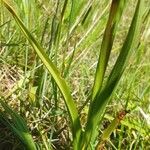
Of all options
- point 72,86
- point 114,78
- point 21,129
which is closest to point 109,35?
point 114,78

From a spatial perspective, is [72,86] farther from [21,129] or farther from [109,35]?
[109,35]

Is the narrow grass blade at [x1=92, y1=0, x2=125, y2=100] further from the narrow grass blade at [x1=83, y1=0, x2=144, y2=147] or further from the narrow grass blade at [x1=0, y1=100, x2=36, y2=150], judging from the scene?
the narrow grass blade at [x1=0, y1=100, x2=36, y2=150]

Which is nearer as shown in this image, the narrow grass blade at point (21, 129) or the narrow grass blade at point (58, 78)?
the narrow grass blade at point (58, 78)

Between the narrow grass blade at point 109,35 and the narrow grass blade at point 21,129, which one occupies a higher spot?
the narrow grass blade at point 109,35

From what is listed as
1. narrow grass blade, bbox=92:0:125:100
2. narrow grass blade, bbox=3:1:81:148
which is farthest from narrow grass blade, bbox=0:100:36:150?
narrow grass blade, bbox=92:0:125:100

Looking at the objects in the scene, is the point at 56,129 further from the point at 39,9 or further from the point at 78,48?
the point at 39,9

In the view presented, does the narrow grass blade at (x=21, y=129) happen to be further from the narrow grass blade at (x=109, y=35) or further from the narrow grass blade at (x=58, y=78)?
the narrow grass blade at (x=109, y=35)

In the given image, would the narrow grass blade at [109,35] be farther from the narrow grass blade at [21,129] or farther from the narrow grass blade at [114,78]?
the narrow grass blade at [21,129]

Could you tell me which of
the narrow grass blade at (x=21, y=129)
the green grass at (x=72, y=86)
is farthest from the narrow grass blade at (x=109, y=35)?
the narrow grass blade at (x=21, y=129)
